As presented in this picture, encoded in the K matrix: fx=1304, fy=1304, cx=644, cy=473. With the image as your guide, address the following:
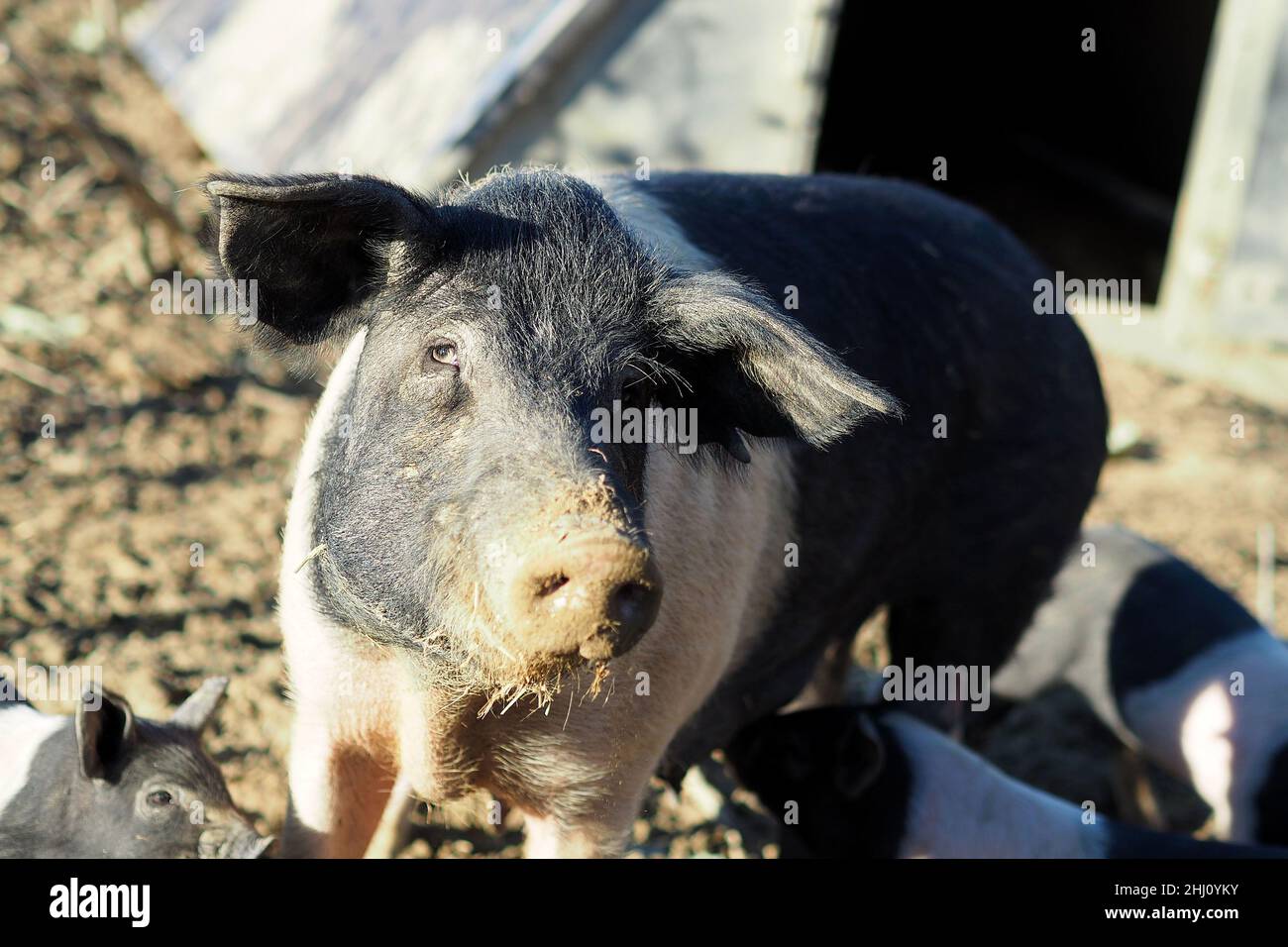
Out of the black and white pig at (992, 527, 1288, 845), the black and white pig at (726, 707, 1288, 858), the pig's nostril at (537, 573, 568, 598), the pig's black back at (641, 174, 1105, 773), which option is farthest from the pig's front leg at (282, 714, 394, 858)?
the black and white pig at (992, 527, 1288, 845)

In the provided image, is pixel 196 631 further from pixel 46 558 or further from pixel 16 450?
pixel 16 450

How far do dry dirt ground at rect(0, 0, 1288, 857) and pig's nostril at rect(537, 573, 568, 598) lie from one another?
1315mm

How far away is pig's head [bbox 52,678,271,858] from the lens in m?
2.92

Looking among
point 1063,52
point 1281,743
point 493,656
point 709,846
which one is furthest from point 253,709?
point 1063,52

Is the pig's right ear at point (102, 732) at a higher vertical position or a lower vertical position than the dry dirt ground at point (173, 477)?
lower

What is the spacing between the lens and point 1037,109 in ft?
42.6

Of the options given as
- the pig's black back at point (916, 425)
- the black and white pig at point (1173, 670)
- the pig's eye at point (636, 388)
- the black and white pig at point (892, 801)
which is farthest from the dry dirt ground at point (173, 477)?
the pig's eye at point (636, 388)

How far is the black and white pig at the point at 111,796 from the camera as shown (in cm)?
291

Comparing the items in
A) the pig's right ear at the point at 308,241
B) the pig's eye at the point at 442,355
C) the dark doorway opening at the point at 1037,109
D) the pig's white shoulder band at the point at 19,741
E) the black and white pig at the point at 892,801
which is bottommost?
the black and white pig at the point at 892,801

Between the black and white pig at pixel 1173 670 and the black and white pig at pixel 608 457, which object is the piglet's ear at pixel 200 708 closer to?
the black and white pig at pixel 608 457

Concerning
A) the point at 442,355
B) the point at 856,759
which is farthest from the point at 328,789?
the point at 856,759

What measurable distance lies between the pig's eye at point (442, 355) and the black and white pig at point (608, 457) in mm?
17

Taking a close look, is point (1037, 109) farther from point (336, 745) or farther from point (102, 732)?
point (102, 732)

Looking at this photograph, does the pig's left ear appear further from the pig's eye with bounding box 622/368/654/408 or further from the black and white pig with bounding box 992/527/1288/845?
the black and white pig with bounding box 992/527/1288/845
